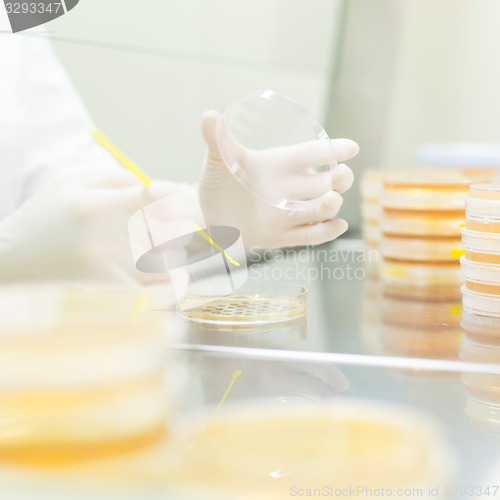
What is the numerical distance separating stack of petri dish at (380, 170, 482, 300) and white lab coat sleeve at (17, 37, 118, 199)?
371 millimetres

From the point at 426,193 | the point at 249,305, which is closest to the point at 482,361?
the point at 249,305

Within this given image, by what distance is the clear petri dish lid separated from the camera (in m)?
0.66

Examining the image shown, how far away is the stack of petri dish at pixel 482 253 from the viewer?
60 centimetres

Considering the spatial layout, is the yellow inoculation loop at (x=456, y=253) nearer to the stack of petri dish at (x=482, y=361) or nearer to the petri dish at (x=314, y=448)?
the stack of petri dish at (x=482, y=361)

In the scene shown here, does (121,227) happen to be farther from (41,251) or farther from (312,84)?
(312,84)

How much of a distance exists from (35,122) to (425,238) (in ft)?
1.85

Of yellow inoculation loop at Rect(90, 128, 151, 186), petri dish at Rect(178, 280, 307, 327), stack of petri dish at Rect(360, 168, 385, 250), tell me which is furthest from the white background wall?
stack of petri dish at Rect(360, 168, 385, 250)

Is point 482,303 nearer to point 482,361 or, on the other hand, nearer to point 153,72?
point 482,361

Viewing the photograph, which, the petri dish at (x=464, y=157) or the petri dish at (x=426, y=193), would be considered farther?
the petri dish at (x=464, y=157)

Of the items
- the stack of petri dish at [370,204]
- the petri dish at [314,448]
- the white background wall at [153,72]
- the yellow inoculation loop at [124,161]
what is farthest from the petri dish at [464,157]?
the petri dish at [314,448]

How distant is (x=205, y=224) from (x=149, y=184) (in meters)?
0.08

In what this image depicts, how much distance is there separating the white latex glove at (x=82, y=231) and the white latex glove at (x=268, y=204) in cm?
4

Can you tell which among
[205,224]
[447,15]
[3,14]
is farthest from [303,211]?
[447,15]

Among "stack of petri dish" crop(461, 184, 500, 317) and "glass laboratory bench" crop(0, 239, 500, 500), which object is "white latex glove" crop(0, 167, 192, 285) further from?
"stack of petri dish" crop(461, 184, 500, 317)
